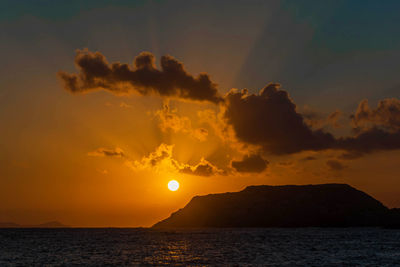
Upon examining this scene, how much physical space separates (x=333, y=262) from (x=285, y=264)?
856 centimetres

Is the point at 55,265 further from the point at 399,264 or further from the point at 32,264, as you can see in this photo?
the point at 399,264

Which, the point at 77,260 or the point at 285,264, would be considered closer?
the point at 285,264

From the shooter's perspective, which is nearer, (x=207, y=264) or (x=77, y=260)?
(x=207, y=264)

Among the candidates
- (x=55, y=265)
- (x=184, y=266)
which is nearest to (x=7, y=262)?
(x=55, y=265)

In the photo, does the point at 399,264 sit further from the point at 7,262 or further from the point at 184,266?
the point at 7,262

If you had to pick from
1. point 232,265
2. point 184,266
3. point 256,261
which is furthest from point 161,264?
point 256,261

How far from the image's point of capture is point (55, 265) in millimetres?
64875

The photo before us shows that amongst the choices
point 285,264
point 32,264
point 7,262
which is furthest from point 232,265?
point 7,262

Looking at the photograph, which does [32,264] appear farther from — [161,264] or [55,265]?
[161,264]

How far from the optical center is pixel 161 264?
6512 cm

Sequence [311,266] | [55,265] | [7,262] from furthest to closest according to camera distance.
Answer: [7,262] < [55,265] < [311,266]

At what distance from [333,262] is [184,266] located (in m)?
24.7

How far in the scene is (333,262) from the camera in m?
65.1

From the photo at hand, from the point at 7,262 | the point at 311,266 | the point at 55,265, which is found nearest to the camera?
the point at 311,266
